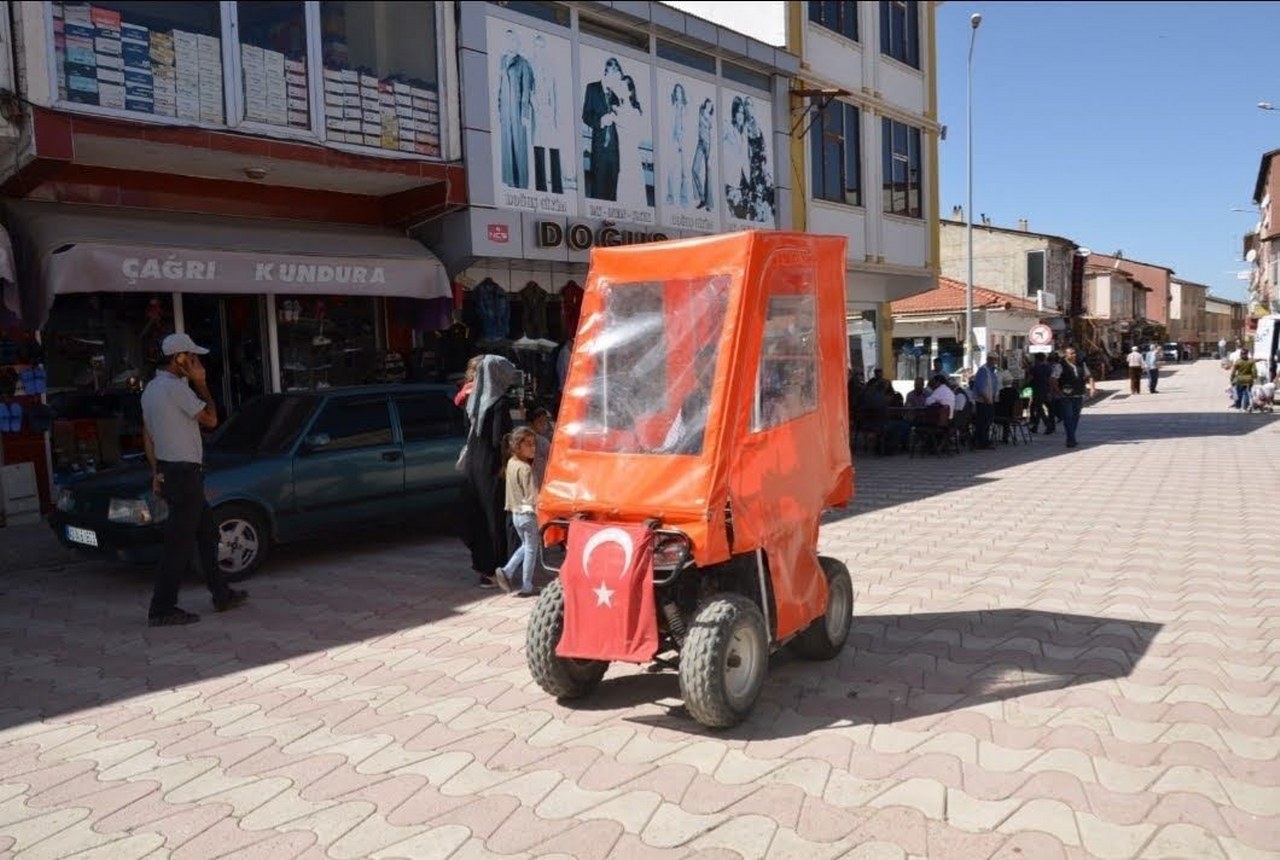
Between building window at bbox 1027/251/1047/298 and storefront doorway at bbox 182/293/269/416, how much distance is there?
138 ft

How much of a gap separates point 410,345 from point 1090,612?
383 inches

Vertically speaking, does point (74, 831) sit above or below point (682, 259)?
below

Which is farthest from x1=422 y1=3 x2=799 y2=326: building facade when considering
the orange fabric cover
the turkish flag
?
the turkish flag

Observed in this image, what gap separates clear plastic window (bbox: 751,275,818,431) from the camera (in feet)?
15.9

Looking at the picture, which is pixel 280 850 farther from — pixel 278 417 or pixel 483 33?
pixel 483 33

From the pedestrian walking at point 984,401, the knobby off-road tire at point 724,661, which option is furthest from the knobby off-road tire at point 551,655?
the pedestrian walking at point 984,401

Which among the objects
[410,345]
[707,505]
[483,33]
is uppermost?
[483,33]

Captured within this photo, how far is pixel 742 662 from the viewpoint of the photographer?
469cm

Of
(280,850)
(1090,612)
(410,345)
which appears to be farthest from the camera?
(410,345)

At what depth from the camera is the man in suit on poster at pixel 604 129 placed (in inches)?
563

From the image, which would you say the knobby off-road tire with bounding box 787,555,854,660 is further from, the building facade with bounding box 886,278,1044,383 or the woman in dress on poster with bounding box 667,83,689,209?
the building facade with bounding box 886,278,1044,383

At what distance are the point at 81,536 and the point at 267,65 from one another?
528 centimetres

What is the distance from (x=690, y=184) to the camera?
15922mm

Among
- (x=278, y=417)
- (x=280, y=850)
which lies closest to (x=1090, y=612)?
(x=280, y=850)
